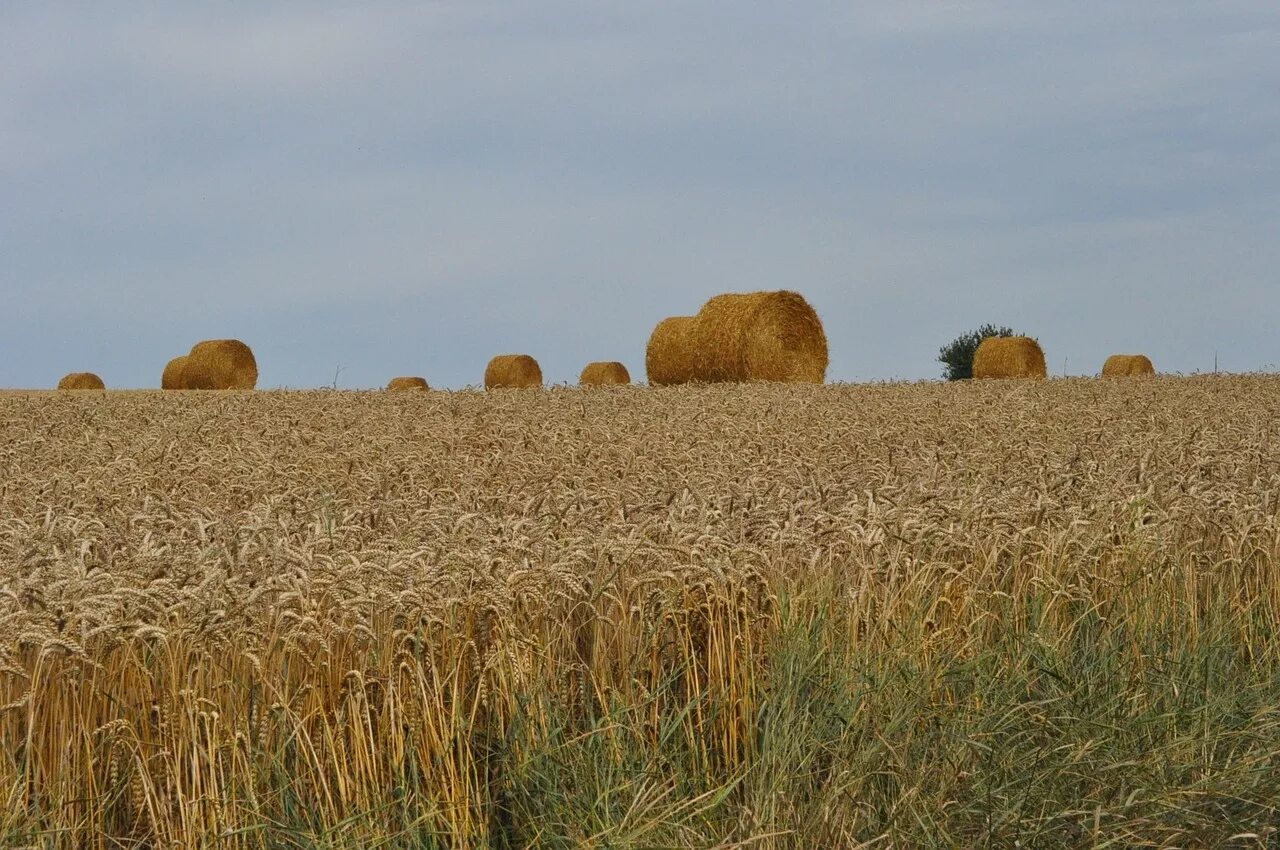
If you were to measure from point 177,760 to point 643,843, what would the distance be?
1211 millimetres

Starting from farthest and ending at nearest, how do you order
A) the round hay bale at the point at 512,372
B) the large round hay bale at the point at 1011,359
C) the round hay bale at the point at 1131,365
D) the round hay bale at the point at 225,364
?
the round hay bale at the point at 1131,365 < the round hay bale at the point at 512,372 < the round hay bale at the point at 225,364 < the large round hay bale at the point at 1011,359

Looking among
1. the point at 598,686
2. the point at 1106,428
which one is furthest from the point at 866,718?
the point at 1106,428

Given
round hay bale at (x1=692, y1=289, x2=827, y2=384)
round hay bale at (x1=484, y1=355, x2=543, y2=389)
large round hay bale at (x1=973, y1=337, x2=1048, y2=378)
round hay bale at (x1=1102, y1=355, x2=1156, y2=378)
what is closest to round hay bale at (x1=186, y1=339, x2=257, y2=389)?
round hay bale at (x1=484, y1=355, x2=543, y2=389)

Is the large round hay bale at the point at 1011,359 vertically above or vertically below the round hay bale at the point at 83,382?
below

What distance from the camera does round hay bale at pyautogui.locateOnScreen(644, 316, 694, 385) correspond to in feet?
78.0

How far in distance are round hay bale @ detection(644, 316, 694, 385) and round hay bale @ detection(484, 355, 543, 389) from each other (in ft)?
22.9

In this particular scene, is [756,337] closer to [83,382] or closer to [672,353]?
[672,353]

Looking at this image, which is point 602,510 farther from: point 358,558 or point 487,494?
point 358,558

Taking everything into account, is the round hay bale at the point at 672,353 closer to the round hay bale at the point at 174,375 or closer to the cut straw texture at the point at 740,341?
the cut straw texture at the point at 740,341

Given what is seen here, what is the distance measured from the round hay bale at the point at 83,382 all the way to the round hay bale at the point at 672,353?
16.0 meters

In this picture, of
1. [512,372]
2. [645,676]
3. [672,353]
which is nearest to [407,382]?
[512,372]

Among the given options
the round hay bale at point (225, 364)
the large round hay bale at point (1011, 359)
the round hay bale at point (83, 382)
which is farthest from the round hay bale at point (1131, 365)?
the round hay bale at point (83, 382)

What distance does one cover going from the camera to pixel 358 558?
13.4ft

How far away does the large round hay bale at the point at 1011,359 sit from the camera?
28047 mm
